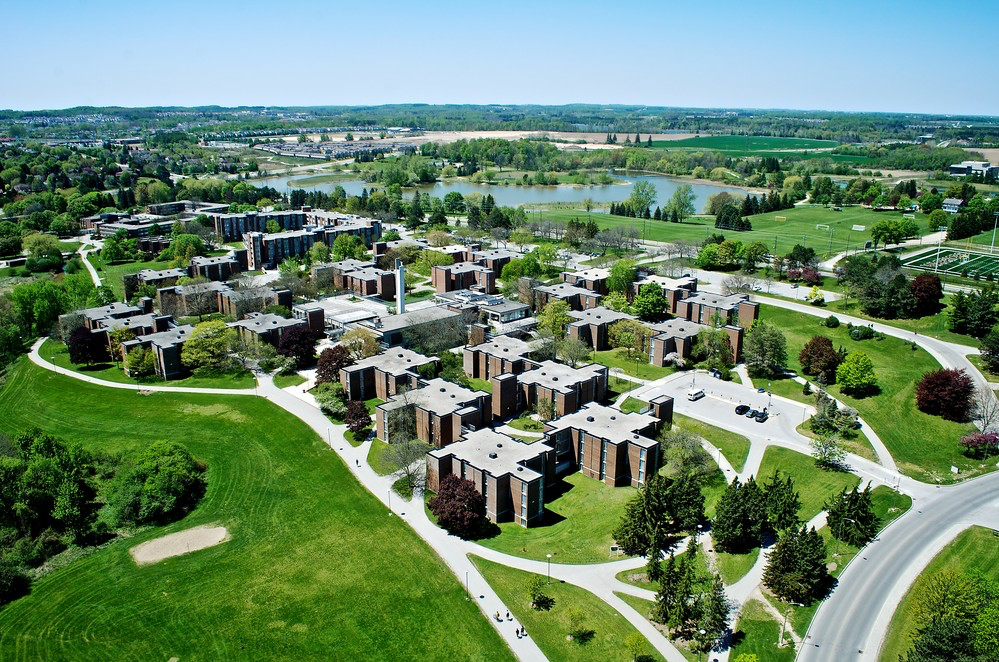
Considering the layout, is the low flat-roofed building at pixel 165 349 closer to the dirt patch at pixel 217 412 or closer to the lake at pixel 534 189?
the dirt patch at pixel 217 412

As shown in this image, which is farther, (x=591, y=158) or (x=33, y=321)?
(x=591, y=158)

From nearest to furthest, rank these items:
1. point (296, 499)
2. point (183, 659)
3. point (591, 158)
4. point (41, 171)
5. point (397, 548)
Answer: point (183, 659) → point (397, 548) → point (296, 499) → point (41, 171) → point (591, 158)

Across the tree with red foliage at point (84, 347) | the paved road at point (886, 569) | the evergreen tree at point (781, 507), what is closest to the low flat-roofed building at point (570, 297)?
the evergreen tree at point (781, 507)

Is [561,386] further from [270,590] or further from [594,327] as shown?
[270,590]

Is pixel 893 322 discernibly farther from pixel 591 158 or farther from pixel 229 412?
pixel 591 158

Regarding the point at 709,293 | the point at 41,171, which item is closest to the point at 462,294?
the point at 709,293

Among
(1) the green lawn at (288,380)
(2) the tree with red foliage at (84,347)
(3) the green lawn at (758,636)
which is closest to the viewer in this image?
(3) the green lawn at (758,636)
